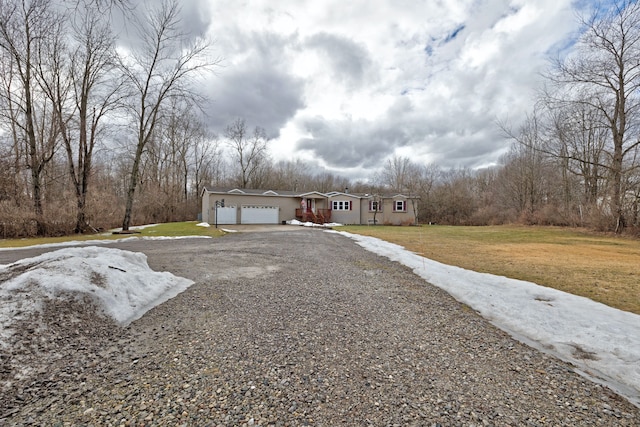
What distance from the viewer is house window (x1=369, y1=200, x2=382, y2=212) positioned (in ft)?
93.3

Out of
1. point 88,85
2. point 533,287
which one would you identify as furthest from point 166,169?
point 533,287

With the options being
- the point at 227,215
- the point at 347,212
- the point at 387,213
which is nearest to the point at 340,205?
the point at 347,212

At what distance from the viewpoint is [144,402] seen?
192 cm

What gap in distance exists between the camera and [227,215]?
78.0ft

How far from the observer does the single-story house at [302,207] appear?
2386 cm

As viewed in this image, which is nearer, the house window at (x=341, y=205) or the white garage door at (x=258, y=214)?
the white garage door at (x=258, y=214)

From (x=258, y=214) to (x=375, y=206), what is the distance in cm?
1197

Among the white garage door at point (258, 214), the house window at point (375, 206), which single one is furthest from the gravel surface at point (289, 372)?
the house window at point (375, 206)

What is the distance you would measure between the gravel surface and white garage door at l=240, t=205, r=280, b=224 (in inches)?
828

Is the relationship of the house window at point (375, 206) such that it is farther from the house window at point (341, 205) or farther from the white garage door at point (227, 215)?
the white garage door at point (227, 215)

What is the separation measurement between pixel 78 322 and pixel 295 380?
100 inches

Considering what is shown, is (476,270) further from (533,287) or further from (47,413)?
(47,413)

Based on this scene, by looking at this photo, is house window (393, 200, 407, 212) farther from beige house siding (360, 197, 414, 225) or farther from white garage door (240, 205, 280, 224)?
white garage door (240, 205, 280, 224)

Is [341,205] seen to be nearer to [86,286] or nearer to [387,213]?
[387,213]
